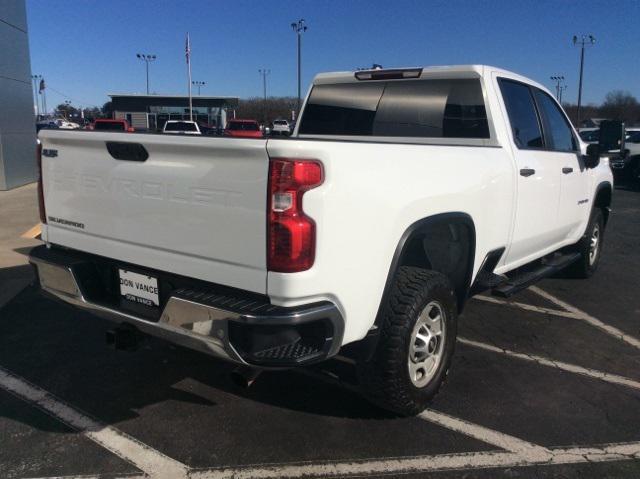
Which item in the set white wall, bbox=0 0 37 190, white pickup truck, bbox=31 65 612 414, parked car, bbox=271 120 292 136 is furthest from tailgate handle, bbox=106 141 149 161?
white wall, bbox=0 0 37 190

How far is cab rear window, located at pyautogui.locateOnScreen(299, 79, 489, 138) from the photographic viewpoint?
169 inches

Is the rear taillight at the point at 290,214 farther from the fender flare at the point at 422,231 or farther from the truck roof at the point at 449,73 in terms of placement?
the truck roof at the point at 449,73

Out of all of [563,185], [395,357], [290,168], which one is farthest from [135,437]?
[563,185]

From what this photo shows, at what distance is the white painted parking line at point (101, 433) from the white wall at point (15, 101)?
11.2 meters

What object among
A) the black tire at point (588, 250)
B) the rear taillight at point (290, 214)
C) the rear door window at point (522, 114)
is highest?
the rear door window at point (522, 114)

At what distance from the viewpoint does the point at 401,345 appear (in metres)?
3.04

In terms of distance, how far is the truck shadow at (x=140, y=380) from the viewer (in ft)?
11.6

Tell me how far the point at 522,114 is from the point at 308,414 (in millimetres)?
2893

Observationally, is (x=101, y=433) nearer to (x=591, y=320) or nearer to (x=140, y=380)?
(x=140, y=380)

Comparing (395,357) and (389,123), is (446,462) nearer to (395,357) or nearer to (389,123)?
(395,357)

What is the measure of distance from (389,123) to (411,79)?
385 mm

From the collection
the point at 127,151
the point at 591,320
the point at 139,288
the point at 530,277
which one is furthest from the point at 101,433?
the point at 591,320

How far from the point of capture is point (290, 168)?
2.41 metres

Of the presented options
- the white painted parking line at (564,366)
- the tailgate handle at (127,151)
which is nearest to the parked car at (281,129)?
the white painted parking line at (564,366)
